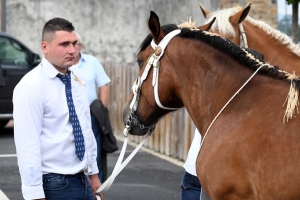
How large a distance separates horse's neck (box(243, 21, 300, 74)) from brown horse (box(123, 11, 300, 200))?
1.38 meters

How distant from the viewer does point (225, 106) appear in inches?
157

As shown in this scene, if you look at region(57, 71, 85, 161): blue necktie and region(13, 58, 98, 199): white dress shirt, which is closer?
region(13, 58, 98, 199): white dress shirt

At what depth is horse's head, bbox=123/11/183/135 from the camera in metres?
4.24

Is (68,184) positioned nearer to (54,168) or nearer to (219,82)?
(54,168)

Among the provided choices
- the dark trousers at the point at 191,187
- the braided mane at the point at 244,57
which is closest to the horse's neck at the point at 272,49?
the dark trousers at the point at 191,187

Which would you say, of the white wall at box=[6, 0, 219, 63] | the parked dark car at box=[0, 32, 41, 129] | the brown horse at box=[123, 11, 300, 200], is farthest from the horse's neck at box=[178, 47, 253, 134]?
→ the white wall at box=[6, 0, 219, 63]

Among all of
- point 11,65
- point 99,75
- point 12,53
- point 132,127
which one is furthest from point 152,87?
point 12,53

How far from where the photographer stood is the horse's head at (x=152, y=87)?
4238 mm

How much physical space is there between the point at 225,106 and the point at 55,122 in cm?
114

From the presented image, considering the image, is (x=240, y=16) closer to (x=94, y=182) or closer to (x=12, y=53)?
(x=94, y=182)

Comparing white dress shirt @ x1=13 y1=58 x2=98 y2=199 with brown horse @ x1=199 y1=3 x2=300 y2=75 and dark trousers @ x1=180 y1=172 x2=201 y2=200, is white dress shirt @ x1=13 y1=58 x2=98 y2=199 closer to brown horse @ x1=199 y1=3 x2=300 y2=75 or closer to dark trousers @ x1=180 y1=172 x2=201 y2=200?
dark trousers @ x1=180 y1=172 x2=201 y2=200

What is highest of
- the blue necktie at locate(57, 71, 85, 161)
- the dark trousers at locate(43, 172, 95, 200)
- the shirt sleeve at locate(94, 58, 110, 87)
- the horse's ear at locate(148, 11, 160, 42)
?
the horse's ear at locate(148, 11, 160, 42)

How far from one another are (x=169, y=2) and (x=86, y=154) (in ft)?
49.2

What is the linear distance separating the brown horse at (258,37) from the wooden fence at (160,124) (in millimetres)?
4667
